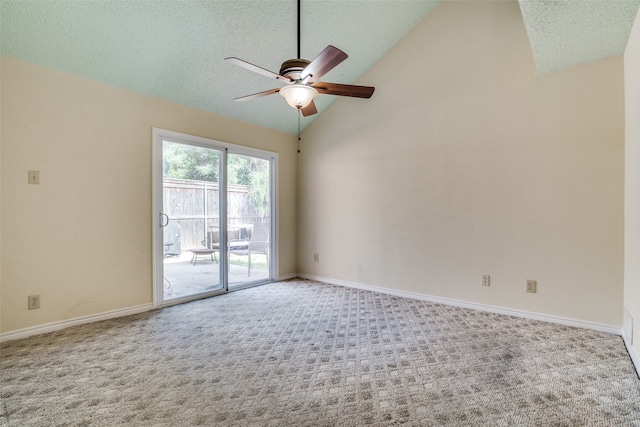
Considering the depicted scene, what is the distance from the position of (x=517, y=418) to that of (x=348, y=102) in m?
3.89

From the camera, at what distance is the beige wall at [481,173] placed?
2797 millimetres

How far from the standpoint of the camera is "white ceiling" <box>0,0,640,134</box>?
231 centimetres

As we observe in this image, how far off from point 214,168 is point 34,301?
2.19m

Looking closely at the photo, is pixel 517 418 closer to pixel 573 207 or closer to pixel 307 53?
pixel 573 207

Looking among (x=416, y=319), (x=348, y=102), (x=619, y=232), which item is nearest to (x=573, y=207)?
(x=619, y=232)

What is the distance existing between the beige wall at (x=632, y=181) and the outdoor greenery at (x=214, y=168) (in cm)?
396

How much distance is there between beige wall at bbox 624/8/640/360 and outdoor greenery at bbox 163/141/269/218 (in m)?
3.96

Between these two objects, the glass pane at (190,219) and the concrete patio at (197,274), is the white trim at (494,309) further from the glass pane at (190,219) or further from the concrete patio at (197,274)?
the glass pane at (190,219)

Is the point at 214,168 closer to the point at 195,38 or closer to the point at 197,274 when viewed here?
the point at 197,274

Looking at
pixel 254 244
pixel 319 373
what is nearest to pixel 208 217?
pixel 254 244

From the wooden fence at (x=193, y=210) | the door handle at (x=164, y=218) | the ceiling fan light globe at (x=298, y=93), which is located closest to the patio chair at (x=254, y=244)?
the wooden fence at (x=193, y=210)

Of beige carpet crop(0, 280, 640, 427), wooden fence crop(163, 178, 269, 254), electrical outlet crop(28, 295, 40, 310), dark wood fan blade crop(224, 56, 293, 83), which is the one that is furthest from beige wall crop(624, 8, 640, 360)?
electrical outlet crop(28, 295, 40, 310)

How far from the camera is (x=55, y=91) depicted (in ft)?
8.93

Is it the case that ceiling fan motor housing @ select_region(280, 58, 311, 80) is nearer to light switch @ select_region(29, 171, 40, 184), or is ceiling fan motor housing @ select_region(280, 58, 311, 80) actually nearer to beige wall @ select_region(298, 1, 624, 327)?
beige wall @ select_region(298, 1, 624, 327)
